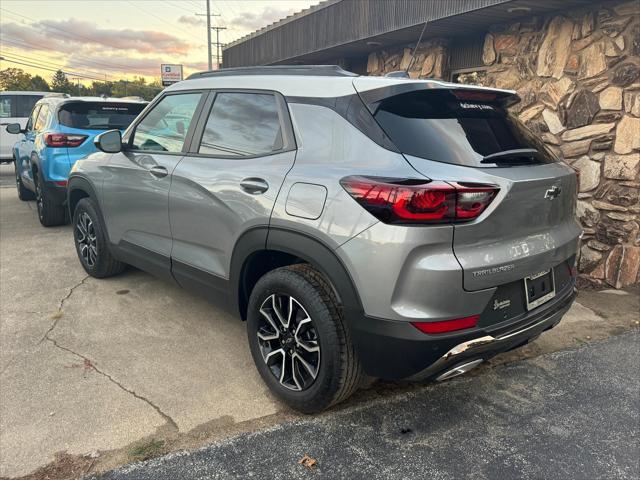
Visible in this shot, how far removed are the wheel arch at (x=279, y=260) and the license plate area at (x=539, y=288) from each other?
902 millimetres

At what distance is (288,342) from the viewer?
275 cm

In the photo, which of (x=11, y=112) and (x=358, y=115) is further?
(x=11, y=112)

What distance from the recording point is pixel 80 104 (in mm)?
6363

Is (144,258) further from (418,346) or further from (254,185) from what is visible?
(418,346)

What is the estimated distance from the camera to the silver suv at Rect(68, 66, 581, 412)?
2.20 metres

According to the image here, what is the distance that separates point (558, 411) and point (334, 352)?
1498mm

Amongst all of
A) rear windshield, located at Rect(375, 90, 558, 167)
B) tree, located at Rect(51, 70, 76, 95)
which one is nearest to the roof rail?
rear windshield, located at Rect(375, 90, 558, 167)

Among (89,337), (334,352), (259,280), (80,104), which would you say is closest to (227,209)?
(259,280)

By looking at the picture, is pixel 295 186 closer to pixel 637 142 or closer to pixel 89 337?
pixel 89 337

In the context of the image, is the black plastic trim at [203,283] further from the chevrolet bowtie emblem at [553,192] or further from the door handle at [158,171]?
the chevrolet bowtie emblem at [553,192]

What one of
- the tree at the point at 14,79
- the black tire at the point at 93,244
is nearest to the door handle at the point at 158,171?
the black tire at the point at 93,244

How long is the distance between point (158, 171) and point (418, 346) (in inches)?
91.4

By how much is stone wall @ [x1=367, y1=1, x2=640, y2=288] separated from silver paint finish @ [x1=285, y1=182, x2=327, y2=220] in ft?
12.7

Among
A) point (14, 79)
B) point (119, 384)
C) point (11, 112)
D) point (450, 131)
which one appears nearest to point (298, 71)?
point (450, 131)
